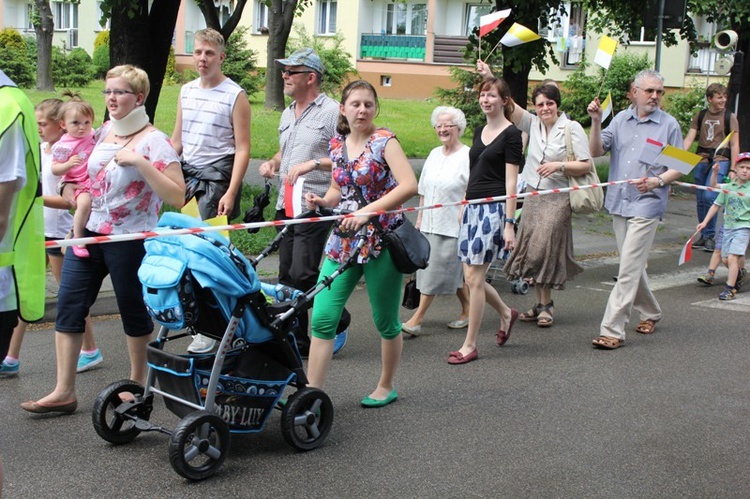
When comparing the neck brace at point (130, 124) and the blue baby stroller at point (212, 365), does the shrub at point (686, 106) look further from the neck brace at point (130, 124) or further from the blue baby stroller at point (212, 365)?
the blue baby stroller at point (212, 365)

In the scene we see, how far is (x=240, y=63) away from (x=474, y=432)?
29.5m

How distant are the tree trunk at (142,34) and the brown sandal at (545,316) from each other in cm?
524

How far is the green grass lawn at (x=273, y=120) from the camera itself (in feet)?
69.6

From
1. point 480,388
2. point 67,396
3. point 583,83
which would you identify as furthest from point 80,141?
point 583,83

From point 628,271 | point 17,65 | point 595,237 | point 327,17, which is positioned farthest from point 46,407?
point 327,17

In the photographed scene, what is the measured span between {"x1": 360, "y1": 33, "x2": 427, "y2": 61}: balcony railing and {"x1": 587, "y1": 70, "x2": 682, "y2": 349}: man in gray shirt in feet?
115

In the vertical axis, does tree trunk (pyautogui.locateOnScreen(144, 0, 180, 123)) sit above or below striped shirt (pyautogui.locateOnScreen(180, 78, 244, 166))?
above

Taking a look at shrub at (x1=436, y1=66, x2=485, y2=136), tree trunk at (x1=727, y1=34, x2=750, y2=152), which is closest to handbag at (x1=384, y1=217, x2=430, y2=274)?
tree trunk at (x1=727, y1=34, x2=750, y2=152)

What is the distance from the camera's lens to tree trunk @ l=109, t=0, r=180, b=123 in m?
11.0

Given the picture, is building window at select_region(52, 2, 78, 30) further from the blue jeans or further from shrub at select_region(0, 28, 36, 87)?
the blue jeans

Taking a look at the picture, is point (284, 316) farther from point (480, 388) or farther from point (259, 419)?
point (480, 388)

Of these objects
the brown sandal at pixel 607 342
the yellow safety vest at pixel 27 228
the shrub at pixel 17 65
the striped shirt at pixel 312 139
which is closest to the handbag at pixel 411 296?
the striped shirt at pixel 312 139

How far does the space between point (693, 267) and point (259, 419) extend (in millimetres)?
7631

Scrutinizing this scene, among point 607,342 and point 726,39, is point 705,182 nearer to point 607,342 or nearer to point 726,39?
point 726,39
